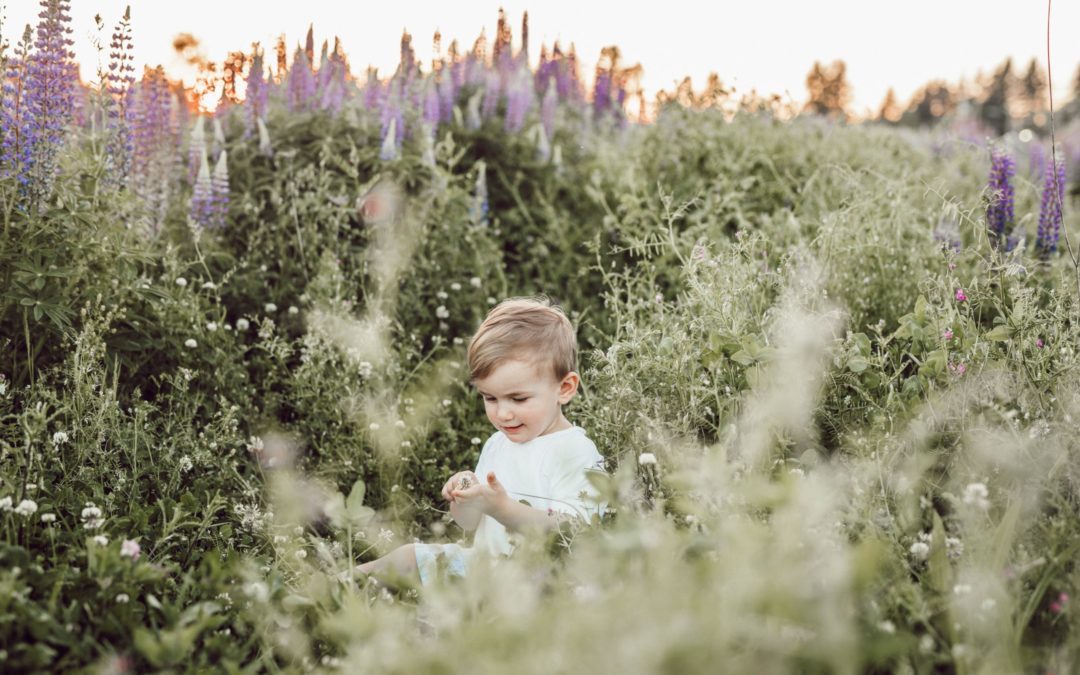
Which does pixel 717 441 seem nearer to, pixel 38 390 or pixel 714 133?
pixel 38 390

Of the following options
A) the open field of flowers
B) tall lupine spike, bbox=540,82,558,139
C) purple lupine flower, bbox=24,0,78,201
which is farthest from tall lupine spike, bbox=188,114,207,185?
tall lupine spike, bbox=540,82,558,139

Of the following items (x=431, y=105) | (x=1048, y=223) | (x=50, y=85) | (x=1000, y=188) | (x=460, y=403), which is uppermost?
(x=431, y=105)

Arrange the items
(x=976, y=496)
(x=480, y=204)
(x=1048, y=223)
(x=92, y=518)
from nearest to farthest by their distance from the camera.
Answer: (x=976, y=496) → (x=92, y=518) → (x=1048, y=223) → (x=480, y=204)

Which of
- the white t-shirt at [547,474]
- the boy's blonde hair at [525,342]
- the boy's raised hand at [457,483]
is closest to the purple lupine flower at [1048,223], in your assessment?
the boy's blonde hair at [525,342]

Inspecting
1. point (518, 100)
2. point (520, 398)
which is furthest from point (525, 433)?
point (518, 100)

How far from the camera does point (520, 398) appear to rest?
2934 mm

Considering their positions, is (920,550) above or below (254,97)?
below

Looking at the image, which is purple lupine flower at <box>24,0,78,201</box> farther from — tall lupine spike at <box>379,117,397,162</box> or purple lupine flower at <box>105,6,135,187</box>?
tall lupine spike at <box>379,117,397,162</box>

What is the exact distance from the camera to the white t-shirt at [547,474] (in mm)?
2865

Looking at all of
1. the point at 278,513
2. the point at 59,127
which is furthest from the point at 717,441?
the point at 59,127

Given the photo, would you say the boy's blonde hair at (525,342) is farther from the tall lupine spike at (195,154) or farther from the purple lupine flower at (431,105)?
the purple lupine flower at (431,105)

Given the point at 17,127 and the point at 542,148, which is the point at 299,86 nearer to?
the point at 542,148

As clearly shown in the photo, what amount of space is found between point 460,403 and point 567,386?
1.10m

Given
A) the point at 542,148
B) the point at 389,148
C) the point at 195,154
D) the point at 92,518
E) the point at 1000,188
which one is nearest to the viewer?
the point at 92,518
